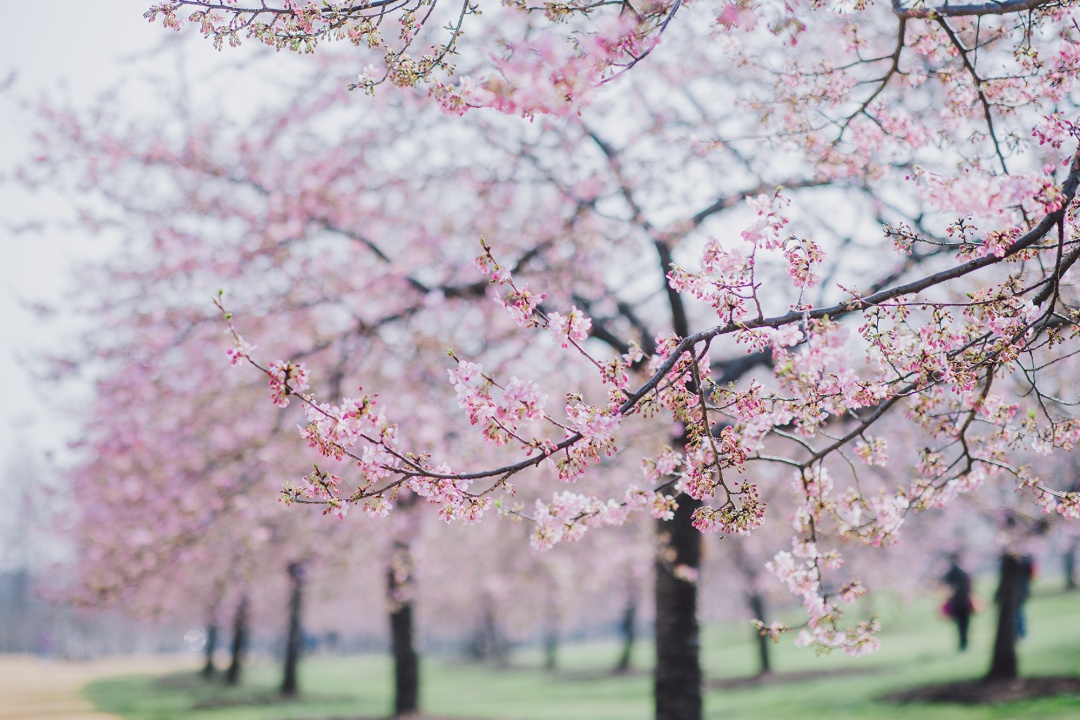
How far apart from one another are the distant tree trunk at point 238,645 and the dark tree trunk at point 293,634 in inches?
164

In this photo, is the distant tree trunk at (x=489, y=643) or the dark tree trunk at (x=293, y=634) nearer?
the dark tree trunk at (x=293, y=634)

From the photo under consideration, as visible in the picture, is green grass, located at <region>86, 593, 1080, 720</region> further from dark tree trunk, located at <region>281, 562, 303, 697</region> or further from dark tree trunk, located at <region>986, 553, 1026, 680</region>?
dark tree trunk, located at <region>986, 553, 1026, 680</region>

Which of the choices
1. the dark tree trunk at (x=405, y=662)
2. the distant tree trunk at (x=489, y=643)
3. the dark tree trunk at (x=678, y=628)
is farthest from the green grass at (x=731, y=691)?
the distant tree trunk at (x=489, y=643)

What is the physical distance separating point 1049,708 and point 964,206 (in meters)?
10.6

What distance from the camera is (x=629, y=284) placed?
37.0 ft

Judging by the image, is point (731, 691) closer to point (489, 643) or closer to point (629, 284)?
point (629, 284)

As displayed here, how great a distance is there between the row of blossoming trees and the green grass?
404cm

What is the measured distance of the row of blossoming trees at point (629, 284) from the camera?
3477mm

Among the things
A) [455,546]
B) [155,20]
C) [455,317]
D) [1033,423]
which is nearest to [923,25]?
[1033,423]

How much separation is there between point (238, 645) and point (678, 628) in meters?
22.8

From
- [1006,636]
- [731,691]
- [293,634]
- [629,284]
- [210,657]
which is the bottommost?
[210,657]

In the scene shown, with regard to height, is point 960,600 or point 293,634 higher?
point 960,600

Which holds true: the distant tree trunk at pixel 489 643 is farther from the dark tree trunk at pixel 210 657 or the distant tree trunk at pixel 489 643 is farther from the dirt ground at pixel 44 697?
the dirt ground at pixel 44 697

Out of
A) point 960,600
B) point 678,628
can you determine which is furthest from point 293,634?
point 960,600
